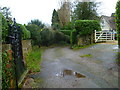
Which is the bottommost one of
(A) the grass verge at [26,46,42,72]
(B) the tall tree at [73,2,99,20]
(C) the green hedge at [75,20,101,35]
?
(A) the grass verge at [26,46,42,72]

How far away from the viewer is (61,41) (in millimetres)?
13758

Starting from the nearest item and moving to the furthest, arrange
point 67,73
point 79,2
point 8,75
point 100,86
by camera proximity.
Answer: point 8,75, point 100,86, point 67,73, point 79,2

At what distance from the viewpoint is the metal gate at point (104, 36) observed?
449 inches

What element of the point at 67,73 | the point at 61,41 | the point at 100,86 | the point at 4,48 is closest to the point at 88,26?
the point at 61,41

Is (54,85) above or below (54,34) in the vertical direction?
below

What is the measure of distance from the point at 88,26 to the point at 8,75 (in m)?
9.70

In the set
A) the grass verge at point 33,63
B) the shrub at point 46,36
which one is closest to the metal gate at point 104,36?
the shrub at point 46,36

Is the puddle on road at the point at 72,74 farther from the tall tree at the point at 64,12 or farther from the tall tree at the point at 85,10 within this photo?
the tall tree at the point at 64,12

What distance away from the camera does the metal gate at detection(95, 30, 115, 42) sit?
1142 cm

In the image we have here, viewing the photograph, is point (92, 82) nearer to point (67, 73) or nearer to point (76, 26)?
point (67, 73)

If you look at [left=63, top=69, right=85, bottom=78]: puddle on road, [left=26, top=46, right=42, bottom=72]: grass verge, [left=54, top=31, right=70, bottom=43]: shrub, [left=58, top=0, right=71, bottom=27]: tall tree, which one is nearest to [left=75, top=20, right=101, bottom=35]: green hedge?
[left=54, top=31, right=70, bottom=43]: shrub

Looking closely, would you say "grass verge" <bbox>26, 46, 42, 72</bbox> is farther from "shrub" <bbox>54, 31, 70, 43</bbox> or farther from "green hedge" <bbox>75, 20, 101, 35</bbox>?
"shrub" <bbox>54, 31, 70, 43</bbox>

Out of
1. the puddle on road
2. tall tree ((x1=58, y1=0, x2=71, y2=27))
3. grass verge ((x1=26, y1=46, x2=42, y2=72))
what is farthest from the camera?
tall tree ((x1=58, y1=0, x2=71, y2=27))

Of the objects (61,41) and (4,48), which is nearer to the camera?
(4,48)
